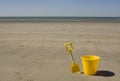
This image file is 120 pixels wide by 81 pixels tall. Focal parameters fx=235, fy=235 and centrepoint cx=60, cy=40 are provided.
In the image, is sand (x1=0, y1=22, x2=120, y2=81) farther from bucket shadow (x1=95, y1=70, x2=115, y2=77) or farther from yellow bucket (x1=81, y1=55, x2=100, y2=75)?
yellow bucket (x1=81, y1=55, x2=100, y2=75)

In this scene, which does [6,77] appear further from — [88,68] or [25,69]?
[88,68]

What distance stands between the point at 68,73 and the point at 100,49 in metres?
3.65

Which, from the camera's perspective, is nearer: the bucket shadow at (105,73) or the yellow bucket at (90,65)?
the yellow bucket at (90,65)

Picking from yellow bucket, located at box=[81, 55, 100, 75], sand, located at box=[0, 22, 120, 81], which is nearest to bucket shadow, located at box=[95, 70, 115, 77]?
sand, located at box=[0, 22, 120, 81]

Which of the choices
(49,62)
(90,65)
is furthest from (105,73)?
(49,62)

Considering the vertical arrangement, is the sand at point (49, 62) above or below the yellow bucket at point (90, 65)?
below

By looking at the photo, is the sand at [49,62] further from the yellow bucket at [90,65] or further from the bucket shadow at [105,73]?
A: the yellow bucket at [90,65]

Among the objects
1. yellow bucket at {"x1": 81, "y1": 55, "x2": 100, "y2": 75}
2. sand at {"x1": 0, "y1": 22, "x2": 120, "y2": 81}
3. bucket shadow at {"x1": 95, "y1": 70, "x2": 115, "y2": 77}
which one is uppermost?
yellow bucket at {"x1": 81, "y1": 55, "x2": 100, "y2": 75}

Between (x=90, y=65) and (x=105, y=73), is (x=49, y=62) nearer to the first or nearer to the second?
(x=90, y=65)

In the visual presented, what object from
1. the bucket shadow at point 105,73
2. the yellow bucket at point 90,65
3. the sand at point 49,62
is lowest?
the sand at point 49,62

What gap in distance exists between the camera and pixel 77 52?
908 cm

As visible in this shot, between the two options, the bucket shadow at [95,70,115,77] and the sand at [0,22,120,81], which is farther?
the bucket shadow at [95,70,115,77]

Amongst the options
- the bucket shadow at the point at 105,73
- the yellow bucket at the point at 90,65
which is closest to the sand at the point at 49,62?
the bucket shadow at the point at 105,73

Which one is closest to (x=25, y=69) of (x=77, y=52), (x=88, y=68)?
(x=88, y=68)
